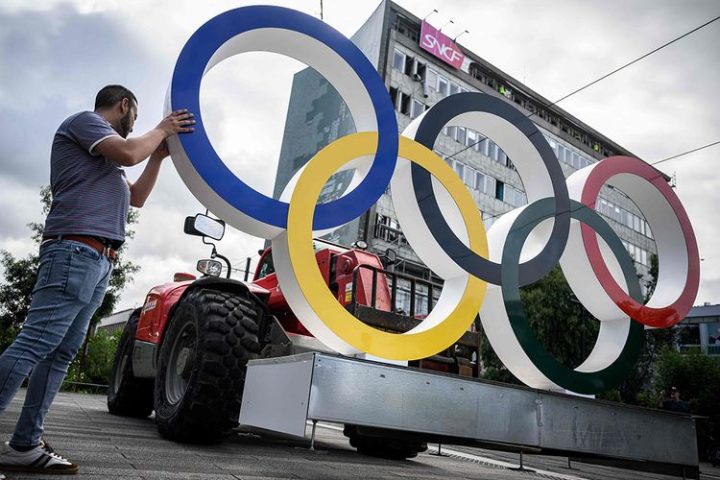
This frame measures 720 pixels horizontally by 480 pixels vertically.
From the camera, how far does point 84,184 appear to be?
251 cm

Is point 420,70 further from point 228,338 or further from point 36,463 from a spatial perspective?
point 36,463

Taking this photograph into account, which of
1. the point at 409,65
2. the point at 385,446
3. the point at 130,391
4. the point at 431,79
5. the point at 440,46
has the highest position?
the point at 440,46

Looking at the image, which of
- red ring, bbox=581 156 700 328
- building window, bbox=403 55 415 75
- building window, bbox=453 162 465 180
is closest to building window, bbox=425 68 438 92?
building window, bbox=403 55 415 75

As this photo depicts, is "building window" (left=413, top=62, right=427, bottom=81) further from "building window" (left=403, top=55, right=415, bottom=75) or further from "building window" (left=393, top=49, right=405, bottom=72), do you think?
"building window" (left=393, top=49, right=405, bottom=72)

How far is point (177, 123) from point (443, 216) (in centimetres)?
178

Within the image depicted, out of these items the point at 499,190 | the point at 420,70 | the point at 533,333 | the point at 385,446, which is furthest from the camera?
the point at 499,190

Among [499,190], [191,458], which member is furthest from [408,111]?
[191,458]

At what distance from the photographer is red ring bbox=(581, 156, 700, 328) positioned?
3.90 m

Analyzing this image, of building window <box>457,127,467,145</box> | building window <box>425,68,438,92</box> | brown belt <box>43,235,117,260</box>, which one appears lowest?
brown belt <box>43,235,117,260</box>

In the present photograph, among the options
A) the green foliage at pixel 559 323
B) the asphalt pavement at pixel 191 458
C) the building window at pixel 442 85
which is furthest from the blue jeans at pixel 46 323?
the building window at pixel 442 85

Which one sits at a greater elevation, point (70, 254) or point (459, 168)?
point (459, 168)

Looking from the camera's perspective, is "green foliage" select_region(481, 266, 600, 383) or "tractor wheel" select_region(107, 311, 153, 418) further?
"green foliage" select_region(481, 266, 600, 383)

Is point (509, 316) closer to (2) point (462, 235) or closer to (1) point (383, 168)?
(2) point (462, 235)

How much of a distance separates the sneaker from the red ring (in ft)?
11.3
